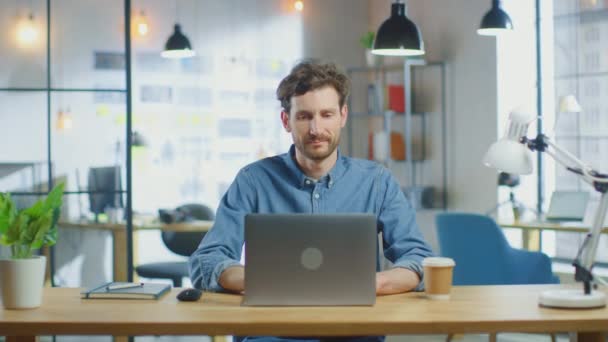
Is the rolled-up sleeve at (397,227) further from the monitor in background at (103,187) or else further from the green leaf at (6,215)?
the monitor in background at (103,187)

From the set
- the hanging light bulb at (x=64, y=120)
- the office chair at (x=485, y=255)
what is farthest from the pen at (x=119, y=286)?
the office chair at (x=485, y=255)

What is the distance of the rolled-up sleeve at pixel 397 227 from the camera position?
2.79m

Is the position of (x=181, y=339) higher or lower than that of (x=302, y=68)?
lower

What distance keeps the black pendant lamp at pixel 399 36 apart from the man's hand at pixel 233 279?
3237mm

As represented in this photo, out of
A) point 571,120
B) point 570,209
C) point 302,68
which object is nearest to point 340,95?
point 302,68

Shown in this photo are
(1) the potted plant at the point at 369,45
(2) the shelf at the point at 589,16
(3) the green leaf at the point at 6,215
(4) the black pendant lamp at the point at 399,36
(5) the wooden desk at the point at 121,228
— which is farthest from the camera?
(1) the potted plant at the point at 369,45

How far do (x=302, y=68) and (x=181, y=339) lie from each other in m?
3.72

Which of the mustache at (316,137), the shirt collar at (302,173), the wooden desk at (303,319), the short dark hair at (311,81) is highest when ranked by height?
the short dark hair at (311,81)

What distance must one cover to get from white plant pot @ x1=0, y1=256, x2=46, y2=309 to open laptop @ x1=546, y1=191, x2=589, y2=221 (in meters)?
4.33

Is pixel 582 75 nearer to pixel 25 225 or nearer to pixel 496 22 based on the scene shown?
pixel 496 22

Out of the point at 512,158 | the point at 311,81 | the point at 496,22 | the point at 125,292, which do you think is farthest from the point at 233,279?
the point at 496,22

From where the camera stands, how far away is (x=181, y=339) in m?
6.12

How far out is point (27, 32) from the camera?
193 inches

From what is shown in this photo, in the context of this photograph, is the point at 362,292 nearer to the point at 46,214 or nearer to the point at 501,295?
the point at 501,295
